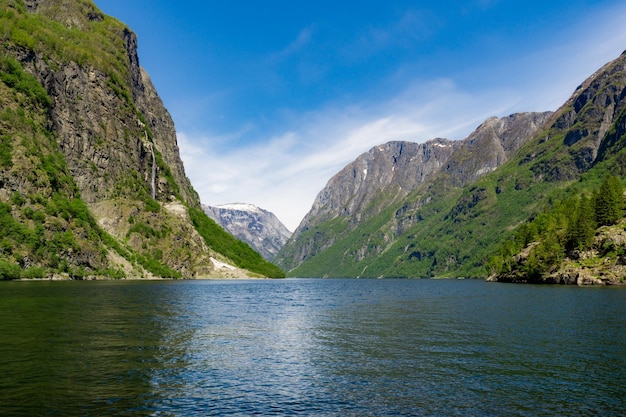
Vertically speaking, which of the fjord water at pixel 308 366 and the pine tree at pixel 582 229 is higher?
the pine tree at pixel 582 229

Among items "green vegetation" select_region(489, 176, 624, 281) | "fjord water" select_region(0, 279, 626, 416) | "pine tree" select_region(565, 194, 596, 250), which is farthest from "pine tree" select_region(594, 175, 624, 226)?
"fjord water" select_region(0, 279, 626, 416)

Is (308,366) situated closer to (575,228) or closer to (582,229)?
(582,229)

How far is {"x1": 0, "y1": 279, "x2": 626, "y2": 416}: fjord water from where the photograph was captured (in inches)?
921

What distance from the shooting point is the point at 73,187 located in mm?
194500

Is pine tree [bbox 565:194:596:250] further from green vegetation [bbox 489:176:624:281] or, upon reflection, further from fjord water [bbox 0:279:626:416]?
fjord water [bbox 0:279:626:416]

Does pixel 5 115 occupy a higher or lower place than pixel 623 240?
higher

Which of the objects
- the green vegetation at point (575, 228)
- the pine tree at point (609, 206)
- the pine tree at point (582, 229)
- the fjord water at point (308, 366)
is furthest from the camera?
the pine tree at point (609, 206)

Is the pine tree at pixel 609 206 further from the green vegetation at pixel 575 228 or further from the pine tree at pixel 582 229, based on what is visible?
the pine tree at pixel 582 229

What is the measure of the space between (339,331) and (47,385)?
3107cm

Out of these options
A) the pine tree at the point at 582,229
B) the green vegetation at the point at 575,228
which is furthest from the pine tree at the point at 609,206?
the pine tree at the point at 582,229

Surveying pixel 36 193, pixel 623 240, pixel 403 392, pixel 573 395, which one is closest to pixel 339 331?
pixel 403 392

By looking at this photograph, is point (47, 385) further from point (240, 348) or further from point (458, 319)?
point (458, 319)

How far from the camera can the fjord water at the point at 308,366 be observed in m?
23.4

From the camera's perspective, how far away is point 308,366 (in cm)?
3281
